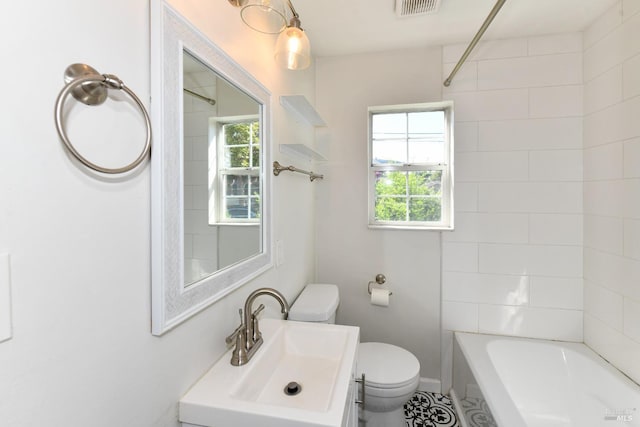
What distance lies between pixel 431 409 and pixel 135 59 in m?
2.44

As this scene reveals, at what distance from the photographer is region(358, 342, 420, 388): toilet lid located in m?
1.54

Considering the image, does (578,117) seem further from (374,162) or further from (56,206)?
(56,206)

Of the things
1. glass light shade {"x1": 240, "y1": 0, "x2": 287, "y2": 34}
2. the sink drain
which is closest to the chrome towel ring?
glass light shade {"x1": 240, "y1": 0, "x2": 287, "y2": 34}

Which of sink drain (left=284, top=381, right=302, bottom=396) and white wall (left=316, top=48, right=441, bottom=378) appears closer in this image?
sink drain (left=284, top=381, right=302, bottom=396)

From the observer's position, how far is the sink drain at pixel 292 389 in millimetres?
1032

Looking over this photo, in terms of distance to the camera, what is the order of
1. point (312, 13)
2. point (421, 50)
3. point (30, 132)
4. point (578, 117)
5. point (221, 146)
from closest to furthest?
1. point (30, 132)
2. point (221, 146)
3. point (312, 13)
4. point (578, 117)
5. point (421, 50)

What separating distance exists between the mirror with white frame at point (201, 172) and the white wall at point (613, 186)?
1.96m

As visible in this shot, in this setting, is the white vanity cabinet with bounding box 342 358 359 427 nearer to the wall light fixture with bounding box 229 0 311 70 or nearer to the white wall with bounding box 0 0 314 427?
the white wall with bounding box 0 0 314 427

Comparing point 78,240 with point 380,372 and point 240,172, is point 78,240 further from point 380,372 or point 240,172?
point 380,372

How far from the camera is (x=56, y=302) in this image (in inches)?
20.4

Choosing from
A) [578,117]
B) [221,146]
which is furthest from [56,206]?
[578,117]

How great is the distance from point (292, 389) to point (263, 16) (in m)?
1.40

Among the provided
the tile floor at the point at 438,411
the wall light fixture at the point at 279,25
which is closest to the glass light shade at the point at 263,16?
the wall light fixture at the point at 279,25

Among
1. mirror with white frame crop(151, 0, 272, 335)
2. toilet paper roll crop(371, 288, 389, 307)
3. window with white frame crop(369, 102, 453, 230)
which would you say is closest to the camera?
mirror with white frame crop(151, 0, 272, 335)
